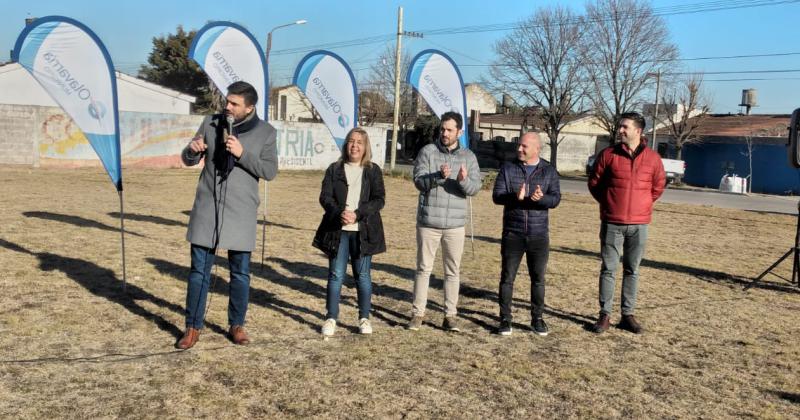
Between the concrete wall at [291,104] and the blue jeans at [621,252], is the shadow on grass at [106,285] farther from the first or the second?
the concrete wall at [291,104]

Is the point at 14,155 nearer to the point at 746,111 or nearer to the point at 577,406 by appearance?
the point at 577,406

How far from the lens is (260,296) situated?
6758mm

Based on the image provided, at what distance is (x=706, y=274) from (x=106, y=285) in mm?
7172

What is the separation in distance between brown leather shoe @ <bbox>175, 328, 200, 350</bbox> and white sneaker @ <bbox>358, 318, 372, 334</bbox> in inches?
49.9

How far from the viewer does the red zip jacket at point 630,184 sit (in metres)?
5.82

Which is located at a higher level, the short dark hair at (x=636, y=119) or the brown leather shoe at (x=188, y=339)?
the short dark hair at (x=636, y=119)

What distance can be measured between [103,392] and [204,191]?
1474 mm

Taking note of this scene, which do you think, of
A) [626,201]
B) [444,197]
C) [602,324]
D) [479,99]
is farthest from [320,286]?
[479,99]

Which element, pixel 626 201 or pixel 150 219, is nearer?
pixel 626 201

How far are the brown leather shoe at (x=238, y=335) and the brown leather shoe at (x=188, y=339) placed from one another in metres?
0.25

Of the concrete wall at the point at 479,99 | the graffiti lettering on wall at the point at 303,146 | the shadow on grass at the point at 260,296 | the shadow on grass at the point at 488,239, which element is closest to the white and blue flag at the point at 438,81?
the shadow on grass at the point at 488,239

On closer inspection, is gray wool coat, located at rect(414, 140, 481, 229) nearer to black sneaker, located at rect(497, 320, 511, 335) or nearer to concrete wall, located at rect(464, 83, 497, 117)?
black sneaker, located at rect(497, 320, 511, 335)

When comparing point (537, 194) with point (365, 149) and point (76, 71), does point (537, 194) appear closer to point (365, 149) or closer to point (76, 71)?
point (365, 149)

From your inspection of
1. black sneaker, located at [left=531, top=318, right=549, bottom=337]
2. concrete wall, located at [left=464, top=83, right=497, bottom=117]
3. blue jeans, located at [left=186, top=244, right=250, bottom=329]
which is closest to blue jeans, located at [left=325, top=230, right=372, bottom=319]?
blue jeans, located at [left=186, top=244, right=250, bottom=329]
